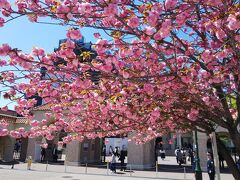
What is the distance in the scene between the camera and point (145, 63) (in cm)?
632

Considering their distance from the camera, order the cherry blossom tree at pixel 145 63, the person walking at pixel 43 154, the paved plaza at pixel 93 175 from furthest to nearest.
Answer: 1. the person walking at pixel 43 154
2. the paved plaza at pixel 93 175
3. the cherry blossom tree at pixel 145 63

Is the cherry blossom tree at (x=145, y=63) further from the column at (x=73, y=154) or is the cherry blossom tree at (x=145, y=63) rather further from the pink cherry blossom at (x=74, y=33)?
the column at (x=73, y=154)

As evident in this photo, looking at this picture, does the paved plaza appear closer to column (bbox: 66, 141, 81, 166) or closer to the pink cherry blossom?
column (bbox: 66, 141, 81, 166)

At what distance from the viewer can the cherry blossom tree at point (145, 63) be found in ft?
15.9

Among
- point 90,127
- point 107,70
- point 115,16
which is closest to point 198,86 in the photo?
point 107,70

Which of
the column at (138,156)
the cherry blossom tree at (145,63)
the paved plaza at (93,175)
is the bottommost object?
the paved plaza at (93,175)

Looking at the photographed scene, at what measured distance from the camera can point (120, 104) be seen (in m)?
6.60

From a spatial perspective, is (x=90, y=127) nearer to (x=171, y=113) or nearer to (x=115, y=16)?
(x=171, y=113)

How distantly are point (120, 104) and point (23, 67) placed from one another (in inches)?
90.4

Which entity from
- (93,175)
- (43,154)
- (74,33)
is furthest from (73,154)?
(74,33)

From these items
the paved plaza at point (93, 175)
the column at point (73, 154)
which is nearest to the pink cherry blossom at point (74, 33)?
the paved plaza at point (93, 175)

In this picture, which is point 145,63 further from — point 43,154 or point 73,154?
point 43,154

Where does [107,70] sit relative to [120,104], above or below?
above

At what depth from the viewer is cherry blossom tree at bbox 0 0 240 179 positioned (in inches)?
191
